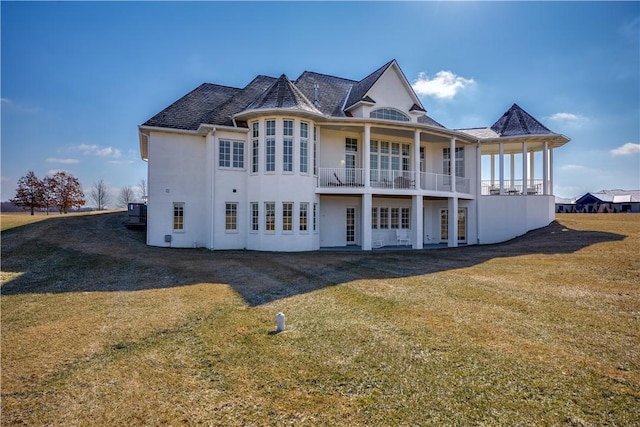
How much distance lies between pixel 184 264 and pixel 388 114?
14.8 m

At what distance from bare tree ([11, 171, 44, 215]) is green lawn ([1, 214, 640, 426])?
2967 centimetres

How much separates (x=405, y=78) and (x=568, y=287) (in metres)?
16.0

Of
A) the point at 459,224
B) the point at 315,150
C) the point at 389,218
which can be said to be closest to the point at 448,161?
the point at 459,224

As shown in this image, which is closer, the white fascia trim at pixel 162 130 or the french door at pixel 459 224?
the white fascia trim at pixel 162 130

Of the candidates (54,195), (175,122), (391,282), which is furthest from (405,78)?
(54,195)

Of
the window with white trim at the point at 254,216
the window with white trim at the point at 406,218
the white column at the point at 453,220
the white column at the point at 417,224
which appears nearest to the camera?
the window with white trim at the point at 254,216

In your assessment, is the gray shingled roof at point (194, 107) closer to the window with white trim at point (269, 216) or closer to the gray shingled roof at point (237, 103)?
the gray shingled roof at point (237, 103)

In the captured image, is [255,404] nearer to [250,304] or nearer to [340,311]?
[340,311]

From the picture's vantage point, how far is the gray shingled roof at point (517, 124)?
2281cm

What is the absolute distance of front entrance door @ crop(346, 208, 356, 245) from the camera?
20812 mm

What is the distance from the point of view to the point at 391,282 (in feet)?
32.9

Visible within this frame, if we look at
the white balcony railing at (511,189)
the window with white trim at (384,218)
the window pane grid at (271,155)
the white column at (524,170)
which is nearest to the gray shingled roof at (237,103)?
the window pane grid at (271,155)

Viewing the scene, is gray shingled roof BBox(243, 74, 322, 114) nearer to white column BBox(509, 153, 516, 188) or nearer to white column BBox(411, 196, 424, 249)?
white column BBox(411, 196, 424, 249)

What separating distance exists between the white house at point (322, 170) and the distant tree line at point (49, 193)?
1940 cm
